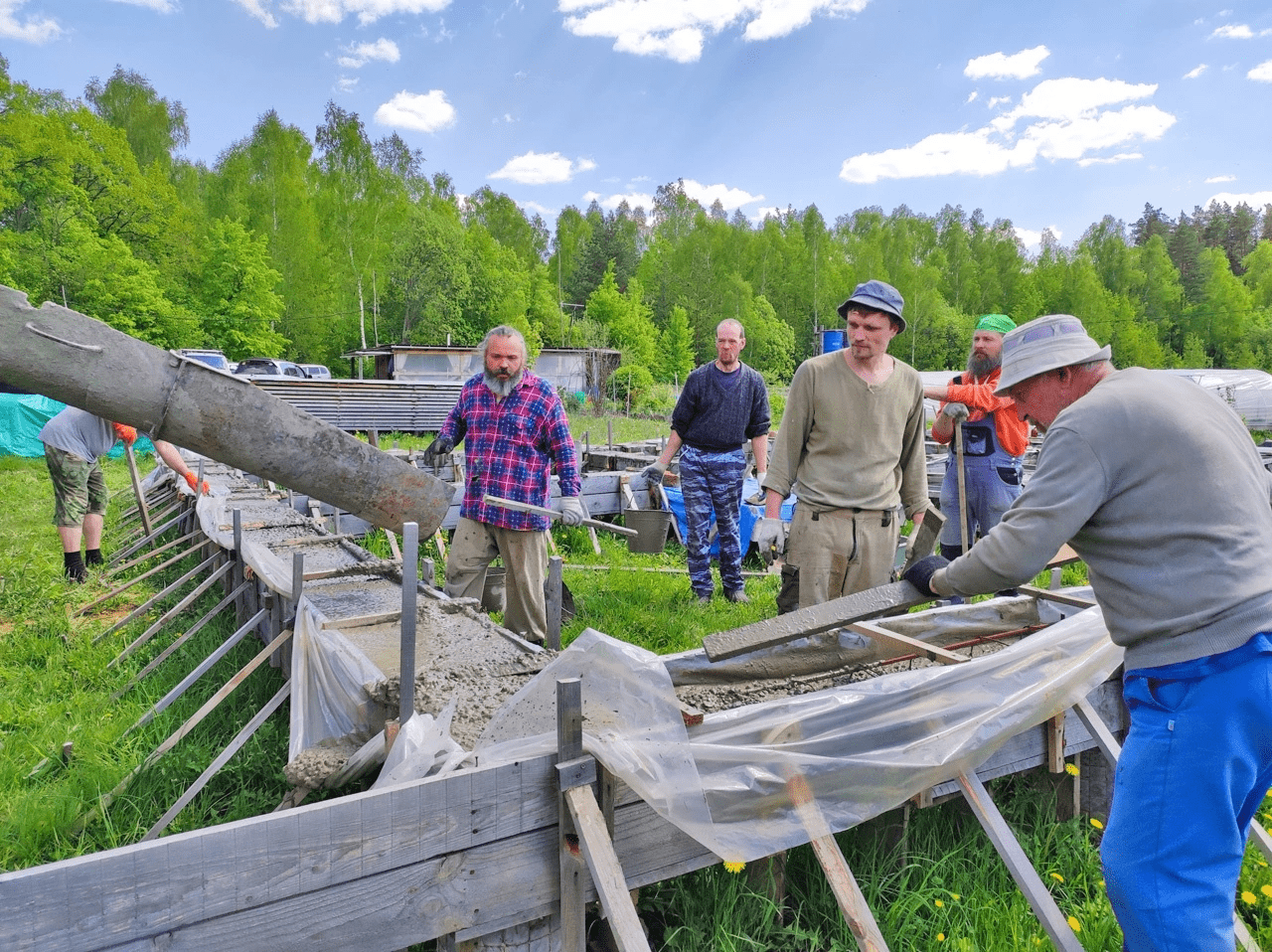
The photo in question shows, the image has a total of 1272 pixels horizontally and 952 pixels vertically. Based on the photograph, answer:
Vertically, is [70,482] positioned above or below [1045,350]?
below

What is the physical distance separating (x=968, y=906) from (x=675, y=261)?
4820 cm

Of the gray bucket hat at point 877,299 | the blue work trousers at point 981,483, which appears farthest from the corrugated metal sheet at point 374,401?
the gray bucket hat at point 877,299

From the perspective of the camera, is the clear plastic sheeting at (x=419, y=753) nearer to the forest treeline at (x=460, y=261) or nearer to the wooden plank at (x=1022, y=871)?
the wooden plank at (x=1022, y=871)

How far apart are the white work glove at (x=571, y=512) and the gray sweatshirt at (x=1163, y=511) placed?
249 cm

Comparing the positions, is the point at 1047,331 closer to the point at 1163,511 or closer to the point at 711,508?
the point at 1163,511

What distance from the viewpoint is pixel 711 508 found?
623 cm

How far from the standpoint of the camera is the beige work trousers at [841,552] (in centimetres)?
369

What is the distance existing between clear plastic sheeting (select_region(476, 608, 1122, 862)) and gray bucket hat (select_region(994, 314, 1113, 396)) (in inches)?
35.8

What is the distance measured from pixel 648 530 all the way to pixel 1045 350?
5.94 m

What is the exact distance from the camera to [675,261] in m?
48.6

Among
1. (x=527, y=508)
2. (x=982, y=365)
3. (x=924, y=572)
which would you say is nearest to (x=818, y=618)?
(x=924, y=572)

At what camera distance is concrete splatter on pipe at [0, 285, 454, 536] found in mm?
2043

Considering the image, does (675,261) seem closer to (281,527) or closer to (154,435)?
(281,527)

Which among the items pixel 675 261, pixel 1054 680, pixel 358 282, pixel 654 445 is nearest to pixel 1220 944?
pixel 1054 680
